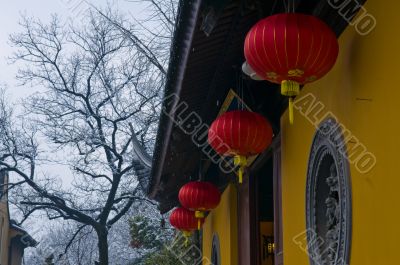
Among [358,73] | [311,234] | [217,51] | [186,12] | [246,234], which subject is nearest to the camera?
[358,73]

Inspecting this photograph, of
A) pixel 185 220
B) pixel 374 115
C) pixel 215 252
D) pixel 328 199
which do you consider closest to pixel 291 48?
pixel 374 115

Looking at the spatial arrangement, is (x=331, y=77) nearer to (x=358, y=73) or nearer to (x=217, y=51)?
(x=358, y=73)

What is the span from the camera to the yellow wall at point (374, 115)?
262 cm

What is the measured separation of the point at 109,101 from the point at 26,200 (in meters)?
3.61

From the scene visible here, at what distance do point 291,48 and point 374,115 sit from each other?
0.49 m

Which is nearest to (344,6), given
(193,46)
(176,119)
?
(193,46)

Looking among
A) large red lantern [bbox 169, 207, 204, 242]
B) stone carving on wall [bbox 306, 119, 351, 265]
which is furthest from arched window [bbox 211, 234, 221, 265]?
stone carving on wall [bbox 306, 119, 351, 265]

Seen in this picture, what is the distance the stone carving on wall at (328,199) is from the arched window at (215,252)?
4630 mm

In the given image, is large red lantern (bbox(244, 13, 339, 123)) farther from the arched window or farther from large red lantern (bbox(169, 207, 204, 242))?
large red lantern (bbox(169, 207, 204, 242))

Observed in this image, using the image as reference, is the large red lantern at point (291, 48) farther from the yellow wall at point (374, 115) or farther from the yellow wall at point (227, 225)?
the yellow wall at point (227, 225)

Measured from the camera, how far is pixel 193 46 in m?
3.83

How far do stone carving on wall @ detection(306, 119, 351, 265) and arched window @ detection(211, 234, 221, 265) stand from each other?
4630 millimetres

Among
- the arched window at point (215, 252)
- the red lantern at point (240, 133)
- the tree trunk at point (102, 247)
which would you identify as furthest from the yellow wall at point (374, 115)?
the tree trunk at point (102, 247)

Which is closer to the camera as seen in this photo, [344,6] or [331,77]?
[344,6]
